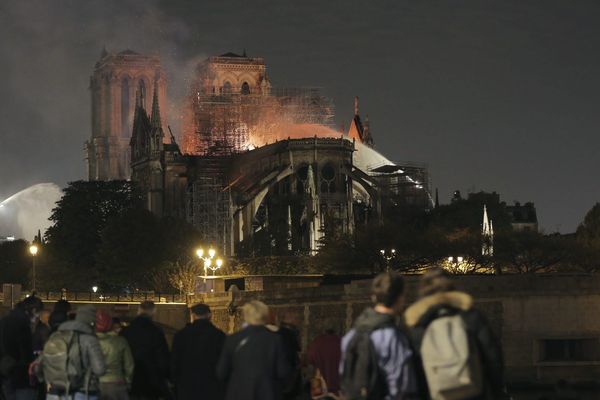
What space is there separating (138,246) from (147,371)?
81.7 m

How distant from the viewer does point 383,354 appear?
48.8ft

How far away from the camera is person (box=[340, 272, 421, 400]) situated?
1483 cm

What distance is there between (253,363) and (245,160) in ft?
346

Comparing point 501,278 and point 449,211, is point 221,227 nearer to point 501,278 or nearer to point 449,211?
point 449,211

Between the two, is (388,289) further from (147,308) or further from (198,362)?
(147,308)

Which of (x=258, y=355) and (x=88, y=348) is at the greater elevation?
(x=88, y=348)

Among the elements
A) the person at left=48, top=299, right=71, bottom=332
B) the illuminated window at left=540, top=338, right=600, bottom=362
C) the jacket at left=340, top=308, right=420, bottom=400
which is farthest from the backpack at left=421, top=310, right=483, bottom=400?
the illuminated window at left=540, top=338, right=600, bottom=362

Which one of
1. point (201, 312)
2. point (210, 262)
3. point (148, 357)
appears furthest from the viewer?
point (210, 262)

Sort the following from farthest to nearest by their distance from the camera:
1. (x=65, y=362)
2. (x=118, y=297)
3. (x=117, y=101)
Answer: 1. (x=117, y=101)
2. (x=118, y=297)
3. (x=65, y=362)

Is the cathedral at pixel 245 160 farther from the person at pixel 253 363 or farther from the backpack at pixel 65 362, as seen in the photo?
the person at pixel 253 363

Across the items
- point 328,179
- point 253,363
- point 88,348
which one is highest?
point 328,179

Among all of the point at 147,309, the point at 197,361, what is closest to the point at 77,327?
the point at 197,361

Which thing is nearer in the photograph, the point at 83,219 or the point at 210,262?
the point at 210,262

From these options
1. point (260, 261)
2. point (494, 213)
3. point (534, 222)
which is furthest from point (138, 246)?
point (534, 222)
